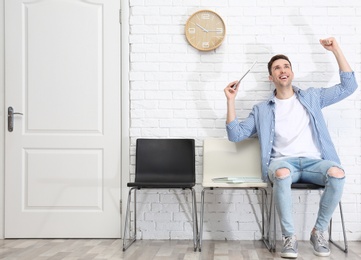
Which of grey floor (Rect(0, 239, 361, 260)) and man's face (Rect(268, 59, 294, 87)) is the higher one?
man's face (Rect(268, 59, 294, 87))

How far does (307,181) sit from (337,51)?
943 mm

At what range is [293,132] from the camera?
408 cm

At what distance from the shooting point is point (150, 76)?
4434mm

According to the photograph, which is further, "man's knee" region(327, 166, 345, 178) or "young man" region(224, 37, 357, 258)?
"young man" region(224, 37, 357, 258)

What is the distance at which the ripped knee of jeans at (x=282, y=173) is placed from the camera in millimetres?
3672

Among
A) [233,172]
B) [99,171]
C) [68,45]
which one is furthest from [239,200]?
[68,45]

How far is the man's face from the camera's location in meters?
4.06

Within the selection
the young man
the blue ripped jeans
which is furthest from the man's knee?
the young man

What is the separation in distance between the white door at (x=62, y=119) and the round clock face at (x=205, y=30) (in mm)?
556

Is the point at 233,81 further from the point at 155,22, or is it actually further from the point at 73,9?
the point at 73,9

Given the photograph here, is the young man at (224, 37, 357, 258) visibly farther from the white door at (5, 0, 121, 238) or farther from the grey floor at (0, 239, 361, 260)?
the white door at (5, 0, 121, 238)

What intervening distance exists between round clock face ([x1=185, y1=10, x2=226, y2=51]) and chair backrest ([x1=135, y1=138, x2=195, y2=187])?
73 centimetres

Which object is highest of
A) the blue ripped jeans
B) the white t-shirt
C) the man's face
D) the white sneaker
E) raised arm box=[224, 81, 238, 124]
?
the man's face

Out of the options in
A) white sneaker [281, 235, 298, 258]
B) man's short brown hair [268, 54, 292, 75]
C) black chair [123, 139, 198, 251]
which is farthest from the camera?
black chair [123, 139, 198, 251]
